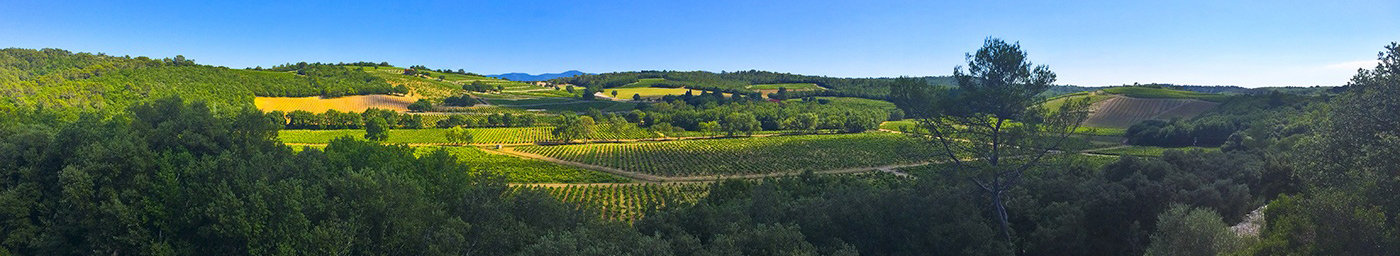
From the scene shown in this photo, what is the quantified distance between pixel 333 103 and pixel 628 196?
4380 inches

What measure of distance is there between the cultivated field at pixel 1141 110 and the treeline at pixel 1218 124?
7.56m

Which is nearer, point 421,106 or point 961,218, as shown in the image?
point 961,218

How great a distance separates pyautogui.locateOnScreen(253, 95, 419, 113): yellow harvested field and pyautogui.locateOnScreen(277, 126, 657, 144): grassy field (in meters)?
17.3

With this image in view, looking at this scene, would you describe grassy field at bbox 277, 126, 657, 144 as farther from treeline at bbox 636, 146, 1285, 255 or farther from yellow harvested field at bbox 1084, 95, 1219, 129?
yellow harvested field at bbox 1084, 95, 1219, 129

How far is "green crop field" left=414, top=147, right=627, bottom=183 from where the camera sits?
56.7 meters

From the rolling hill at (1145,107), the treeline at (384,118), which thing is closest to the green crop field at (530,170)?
the treeline at (384,118)

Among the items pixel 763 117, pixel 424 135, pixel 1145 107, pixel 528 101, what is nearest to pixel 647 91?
pixel 528 101

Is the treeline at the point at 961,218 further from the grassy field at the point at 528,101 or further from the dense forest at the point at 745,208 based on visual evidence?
the grassy field at the point at 528,101

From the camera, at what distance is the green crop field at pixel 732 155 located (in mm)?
67062

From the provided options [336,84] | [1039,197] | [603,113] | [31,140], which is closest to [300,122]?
[336,84]

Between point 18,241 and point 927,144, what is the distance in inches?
1166

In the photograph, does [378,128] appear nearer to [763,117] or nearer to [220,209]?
[763,117]

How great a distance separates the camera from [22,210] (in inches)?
690

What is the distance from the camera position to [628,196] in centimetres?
4703
